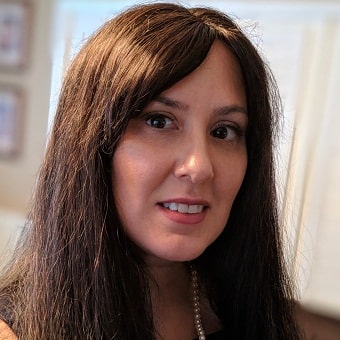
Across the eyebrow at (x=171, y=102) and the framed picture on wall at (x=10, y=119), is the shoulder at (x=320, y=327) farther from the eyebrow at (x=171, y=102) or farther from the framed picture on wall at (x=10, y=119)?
the framed picture on wall at (x=10, y=119)

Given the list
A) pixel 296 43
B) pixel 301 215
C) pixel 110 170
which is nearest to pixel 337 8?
pixel 296 43

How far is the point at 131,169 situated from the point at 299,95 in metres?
0.74

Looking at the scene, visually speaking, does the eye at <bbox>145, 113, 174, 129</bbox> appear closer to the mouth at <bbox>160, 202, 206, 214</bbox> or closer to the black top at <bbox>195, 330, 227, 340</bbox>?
the mouth at <bbox>160, 202, 206, 214</bbox>

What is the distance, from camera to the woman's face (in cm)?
65

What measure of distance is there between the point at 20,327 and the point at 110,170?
25cm

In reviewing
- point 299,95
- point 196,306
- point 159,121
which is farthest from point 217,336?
point 299,95

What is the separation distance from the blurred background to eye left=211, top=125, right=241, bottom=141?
199mm

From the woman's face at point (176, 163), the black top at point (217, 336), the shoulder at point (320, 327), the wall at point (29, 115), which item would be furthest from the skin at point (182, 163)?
the wall at point (29, 115)

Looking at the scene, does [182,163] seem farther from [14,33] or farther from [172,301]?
[14,33]

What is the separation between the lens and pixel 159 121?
0.67m

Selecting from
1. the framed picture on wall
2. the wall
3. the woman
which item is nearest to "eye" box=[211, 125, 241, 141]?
the woman

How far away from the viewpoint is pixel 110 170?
2.21 ft

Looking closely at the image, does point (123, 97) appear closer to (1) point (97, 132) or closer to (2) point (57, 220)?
(1) point (97, 132)

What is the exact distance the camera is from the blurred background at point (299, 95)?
95 cm
